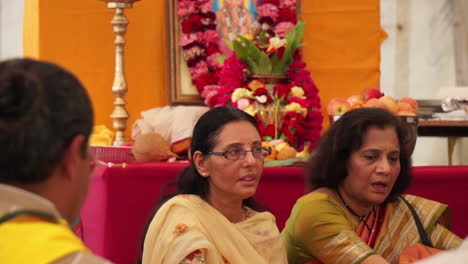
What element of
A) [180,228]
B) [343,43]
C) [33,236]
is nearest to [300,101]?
[343,43]

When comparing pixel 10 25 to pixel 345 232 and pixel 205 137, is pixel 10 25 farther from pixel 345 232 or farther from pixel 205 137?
pixel 345 232

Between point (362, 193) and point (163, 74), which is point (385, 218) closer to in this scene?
point (362, 193)

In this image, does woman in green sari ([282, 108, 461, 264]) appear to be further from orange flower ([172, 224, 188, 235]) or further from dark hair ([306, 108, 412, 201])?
orange flower ([172, 224, 188, 235])

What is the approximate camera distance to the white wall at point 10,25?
27.2ft

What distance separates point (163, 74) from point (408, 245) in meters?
4.00

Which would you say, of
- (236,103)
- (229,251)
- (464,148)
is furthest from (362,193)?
(464,148)

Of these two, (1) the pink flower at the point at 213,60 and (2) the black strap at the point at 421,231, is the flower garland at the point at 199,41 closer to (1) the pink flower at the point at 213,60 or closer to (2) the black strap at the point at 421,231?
(1) the pink flower at the point at 213,60

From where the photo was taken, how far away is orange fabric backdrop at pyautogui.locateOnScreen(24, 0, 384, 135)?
600 cm

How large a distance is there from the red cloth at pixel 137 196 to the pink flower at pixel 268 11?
2.78m

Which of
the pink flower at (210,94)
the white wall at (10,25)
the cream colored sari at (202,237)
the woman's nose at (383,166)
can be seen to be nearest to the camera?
the cream colored sari at (202,237)

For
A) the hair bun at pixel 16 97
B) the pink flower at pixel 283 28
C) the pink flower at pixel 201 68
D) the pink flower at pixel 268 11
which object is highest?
the pink flower at pixel 268 11

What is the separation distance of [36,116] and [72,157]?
0.12 meters

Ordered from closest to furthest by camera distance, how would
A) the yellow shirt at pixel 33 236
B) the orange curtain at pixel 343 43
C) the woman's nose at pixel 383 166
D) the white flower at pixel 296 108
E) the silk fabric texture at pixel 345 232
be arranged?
1. the yellow shirt at pixel 33 236
2. the silk fabric texture at pixel 345 232
3. the woman's nose at pixel 383 166
4. the white flower at pixel 296 108
5. the orange curtain at pixel 343 43

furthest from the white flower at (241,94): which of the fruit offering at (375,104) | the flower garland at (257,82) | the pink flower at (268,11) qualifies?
the pink flower at (268,11)
